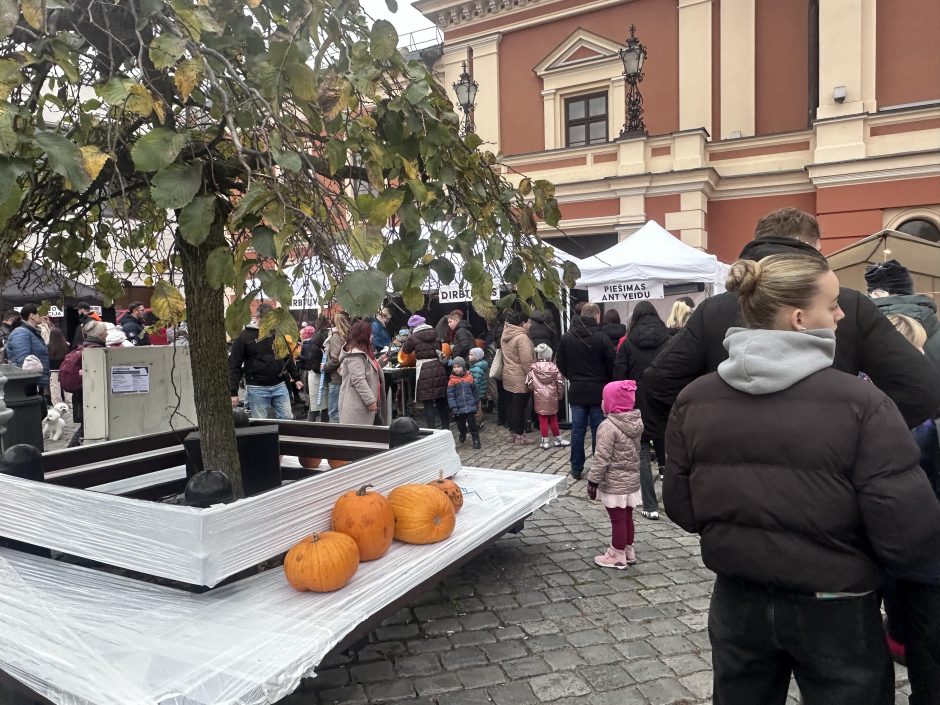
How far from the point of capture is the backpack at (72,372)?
872 centimetres

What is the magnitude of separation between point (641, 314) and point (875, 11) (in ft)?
39.0

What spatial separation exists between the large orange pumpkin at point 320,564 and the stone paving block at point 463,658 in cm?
70

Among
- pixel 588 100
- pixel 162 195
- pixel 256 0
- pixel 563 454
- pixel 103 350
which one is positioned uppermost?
pixel 588 100

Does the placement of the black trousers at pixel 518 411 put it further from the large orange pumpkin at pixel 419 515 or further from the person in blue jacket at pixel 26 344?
the person in blue jacket at pixel 26 344

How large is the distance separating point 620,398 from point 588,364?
97.6 inches

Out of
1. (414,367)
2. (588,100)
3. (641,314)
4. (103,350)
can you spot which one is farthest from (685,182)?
(103,350)

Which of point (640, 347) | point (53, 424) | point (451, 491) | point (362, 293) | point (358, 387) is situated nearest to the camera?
point (362, 293)

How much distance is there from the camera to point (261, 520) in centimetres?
279

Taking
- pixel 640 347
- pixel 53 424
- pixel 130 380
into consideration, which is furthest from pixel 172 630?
pixel 53 424

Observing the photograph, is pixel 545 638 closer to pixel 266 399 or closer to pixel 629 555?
pixel 629 555

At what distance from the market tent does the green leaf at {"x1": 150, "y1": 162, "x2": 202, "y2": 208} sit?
8358mm

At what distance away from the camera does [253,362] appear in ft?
23.7

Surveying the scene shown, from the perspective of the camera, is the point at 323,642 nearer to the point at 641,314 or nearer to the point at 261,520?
the point at 261,520

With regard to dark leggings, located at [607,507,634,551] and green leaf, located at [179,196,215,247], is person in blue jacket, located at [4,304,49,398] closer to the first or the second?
dark leggings, located at [607,507,634,551]
